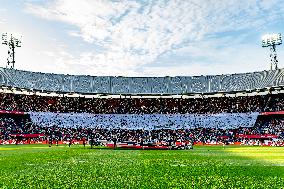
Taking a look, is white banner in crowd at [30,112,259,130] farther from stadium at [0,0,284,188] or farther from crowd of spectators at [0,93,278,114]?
crowd of spectators at [0,93,278,114]

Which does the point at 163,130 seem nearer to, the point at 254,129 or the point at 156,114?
the point at 156,114

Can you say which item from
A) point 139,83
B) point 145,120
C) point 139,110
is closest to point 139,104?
point 139,110

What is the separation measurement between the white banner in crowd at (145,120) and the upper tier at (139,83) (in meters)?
4.98

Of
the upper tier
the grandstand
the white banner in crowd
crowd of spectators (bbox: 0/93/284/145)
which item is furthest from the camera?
the upper tier

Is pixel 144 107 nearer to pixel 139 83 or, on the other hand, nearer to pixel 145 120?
pixel 145 120

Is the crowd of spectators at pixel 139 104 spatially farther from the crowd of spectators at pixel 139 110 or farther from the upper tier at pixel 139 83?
the upper tier at pixel 139 83

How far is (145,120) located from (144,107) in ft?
13.9

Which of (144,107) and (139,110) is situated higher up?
(144,107)

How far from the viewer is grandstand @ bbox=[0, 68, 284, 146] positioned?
187 feet

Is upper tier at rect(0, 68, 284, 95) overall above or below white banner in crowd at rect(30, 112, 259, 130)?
above

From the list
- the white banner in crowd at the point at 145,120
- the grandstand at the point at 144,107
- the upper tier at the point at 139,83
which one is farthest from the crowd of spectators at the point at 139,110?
the upper tier at the point at 139,83

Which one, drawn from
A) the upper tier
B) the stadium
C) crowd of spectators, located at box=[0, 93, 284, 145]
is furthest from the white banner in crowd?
the upper tier

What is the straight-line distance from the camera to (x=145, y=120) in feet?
211

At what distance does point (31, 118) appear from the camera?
59.8 meters
